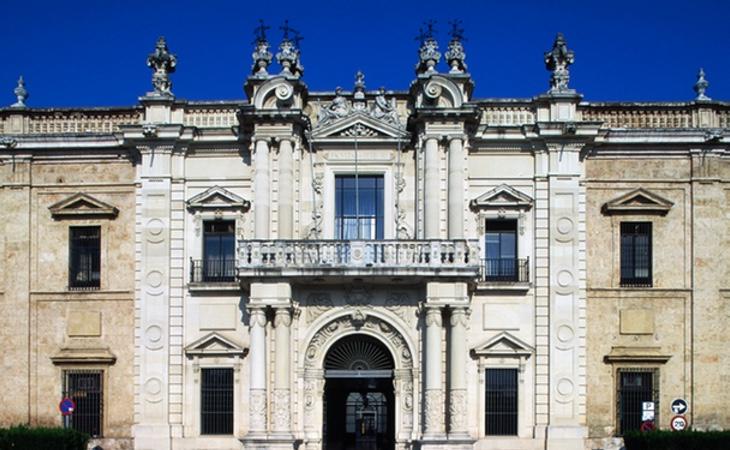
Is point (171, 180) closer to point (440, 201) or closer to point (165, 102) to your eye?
point (165, 102)

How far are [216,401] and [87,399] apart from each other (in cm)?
407

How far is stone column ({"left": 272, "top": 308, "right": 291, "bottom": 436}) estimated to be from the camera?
33.8m

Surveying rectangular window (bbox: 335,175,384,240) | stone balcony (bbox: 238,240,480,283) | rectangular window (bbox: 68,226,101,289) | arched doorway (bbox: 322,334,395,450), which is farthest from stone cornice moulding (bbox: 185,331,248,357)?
rectangular window (bbox: 335,175,384,240)

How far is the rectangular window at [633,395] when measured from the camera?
35125 millimetres

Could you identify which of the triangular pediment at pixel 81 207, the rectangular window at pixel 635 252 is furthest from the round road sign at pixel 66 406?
the rectangular window at pixel 635 252

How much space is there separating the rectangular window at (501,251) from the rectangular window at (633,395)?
452 centimetres

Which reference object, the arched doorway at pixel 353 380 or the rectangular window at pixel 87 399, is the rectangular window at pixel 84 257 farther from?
the arched doorway at pixel 353 380

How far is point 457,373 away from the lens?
33.8 meters

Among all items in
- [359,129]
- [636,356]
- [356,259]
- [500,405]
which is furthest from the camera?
[359,129]

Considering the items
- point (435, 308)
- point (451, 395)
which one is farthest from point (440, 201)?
point (451, 395)

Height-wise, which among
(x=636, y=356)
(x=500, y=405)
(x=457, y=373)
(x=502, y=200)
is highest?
(x=502, y=200)

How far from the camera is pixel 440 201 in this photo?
115 ft

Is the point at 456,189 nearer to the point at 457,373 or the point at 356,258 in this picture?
the point at 356,258

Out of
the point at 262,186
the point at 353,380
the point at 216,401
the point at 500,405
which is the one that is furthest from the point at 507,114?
the point at 216,401
